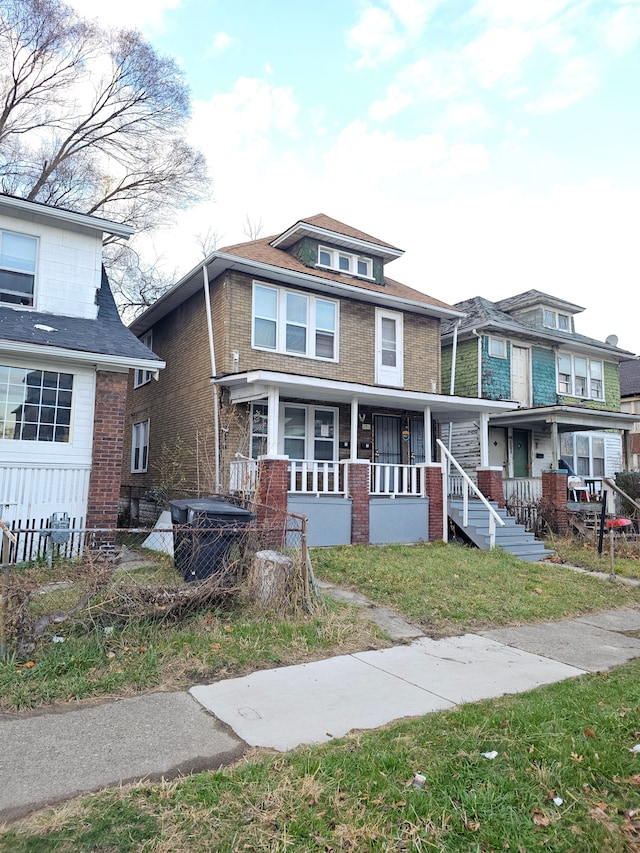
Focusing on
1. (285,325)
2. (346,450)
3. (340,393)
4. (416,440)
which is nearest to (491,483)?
(416,440)

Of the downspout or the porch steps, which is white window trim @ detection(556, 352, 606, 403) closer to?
the porch steps

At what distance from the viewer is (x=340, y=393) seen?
41.4ft

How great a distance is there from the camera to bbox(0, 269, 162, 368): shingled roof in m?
9.64

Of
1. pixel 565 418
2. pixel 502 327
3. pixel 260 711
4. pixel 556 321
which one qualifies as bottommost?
pixel 260 711

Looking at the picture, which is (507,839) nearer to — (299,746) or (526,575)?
(299,746)

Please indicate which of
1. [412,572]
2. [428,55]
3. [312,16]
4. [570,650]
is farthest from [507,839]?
[312,16]

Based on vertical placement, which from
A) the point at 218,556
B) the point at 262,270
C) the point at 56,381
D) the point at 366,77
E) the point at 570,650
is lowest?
the point at 570,650

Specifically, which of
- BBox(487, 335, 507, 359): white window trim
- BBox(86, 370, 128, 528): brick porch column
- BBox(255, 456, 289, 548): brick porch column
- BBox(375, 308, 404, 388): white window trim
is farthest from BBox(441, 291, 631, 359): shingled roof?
BBox(86, 370, 128, 528): brick porch column

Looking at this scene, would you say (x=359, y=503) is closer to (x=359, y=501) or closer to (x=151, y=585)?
(x=359, y=501)

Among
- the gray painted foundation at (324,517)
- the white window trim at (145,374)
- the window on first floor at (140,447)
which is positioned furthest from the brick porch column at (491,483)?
the white window trim at (145,374)

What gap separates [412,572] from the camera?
363 inches

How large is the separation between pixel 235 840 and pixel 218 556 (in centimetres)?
510

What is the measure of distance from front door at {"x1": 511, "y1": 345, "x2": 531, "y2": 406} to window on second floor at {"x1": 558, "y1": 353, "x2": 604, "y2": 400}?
182cm

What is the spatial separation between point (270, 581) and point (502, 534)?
7.70 metres
